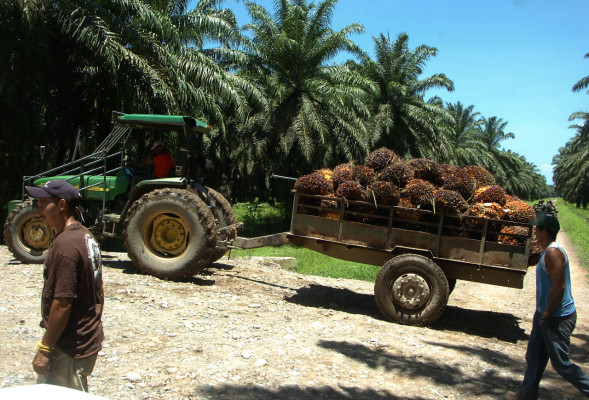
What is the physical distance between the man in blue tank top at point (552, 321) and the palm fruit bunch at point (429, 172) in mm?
2793

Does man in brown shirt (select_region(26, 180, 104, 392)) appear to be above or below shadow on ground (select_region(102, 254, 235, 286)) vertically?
above

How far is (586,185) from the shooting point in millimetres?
54406

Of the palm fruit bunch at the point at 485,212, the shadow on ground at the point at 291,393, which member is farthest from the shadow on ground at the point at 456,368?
the palm fruit bunch at the point at 485,212

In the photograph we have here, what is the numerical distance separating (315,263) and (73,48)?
8.61m

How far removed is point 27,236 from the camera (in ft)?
28.1

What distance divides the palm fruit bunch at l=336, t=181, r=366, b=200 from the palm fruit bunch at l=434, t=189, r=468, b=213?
1.03 meters

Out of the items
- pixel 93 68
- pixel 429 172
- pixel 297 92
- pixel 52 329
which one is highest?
pixel 297 92

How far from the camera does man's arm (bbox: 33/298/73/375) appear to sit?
2.87m

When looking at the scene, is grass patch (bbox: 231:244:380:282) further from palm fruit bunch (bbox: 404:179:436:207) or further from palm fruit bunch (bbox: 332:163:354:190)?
palm fruit bunch (bbox: 404:179:436:207)

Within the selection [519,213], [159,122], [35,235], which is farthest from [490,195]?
[35,235]

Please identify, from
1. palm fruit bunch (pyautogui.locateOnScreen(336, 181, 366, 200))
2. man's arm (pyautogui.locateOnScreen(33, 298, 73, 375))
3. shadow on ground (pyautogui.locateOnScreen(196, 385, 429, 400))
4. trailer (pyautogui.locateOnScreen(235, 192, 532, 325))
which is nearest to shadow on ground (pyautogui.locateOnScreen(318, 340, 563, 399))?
shadow on ground (pyautogui.locateOnScreen(196, 385, 429, 400))

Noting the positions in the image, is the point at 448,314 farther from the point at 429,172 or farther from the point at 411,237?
the point at 429,172

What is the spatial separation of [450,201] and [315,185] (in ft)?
6.37

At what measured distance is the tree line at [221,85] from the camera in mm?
12344
